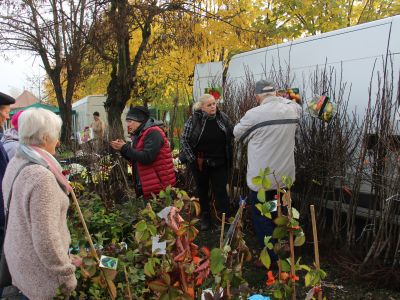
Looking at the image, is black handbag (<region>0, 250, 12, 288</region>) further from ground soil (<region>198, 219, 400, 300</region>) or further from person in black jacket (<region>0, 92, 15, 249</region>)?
ground soil (<region>198, 219, 400, 300</region>)

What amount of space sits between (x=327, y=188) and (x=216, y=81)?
9.27 ft

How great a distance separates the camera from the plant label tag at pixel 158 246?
1.94 meters

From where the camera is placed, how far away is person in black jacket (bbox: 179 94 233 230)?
462cm

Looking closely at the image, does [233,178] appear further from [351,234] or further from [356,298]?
[356,298]

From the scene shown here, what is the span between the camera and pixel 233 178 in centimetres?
520

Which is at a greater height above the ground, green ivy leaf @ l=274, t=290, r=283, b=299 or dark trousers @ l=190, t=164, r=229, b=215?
green ivy leaf @ l=274, t=290, r=283, b=299

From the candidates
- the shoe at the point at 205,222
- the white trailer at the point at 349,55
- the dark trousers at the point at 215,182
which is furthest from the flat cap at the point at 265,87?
the shoe at the point at 205,222

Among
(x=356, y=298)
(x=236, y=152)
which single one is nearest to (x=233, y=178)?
(x=236, y=152)

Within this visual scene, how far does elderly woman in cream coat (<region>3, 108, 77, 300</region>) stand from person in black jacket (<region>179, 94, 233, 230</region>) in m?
2.55

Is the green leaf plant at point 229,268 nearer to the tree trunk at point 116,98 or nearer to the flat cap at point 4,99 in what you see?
the flat cap at point 4,99

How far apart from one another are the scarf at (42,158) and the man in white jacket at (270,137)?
1974mm

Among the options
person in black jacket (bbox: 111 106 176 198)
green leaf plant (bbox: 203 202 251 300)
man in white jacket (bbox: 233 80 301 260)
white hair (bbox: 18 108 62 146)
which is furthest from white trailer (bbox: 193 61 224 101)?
green leaf plant (bbox: 203 202 251 300)

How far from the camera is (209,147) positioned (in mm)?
4707

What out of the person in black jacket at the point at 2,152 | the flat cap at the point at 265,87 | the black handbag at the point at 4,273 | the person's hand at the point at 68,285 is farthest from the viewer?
the flat cap at the point at 265,87
